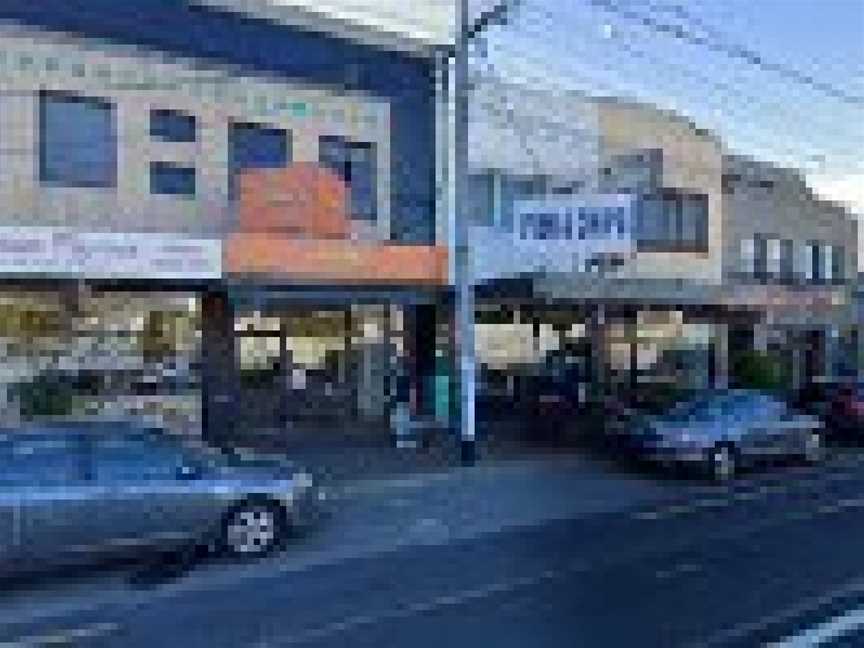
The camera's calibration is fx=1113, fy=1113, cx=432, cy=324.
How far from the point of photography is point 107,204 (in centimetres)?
1595

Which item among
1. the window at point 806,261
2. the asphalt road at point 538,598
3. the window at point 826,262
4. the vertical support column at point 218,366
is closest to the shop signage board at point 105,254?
the vertical support column at point 218,366

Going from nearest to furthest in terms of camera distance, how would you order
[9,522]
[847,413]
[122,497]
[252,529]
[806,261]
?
1. [9,522]
2. [122,497]
3. [252,529]
4. [847,413]
5. [806,261]

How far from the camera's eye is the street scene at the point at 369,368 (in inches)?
335

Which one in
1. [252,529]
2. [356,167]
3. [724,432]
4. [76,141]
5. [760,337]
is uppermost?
[356,167]

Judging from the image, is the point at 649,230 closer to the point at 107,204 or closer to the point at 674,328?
the point at 674,328

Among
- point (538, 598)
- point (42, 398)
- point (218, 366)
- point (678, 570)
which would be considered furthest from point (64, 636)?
point (218, 366)

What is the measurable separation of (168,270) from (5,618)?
824 centimetres

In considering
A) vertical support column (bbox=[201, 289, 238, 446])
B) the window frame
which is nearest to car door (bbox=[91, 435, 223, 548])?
the window frame

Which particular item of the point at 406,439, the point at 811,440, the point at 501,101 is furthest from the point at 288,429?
the point at 811,440

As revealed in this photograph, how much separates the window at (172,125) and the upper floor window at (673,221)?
9.42 metres

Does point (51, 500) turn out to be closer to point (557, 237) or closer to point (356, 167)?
point (557, 237)

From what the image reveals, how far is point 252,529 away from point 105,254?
6.61 meters

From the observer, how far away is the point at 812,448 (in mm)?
17047

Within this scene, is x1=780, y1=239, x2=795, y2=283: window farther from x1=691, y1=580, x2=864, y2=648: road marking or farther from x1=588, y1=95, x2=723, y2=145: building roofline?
x1=691, y1=580, x2=864, y2=648: road marking
